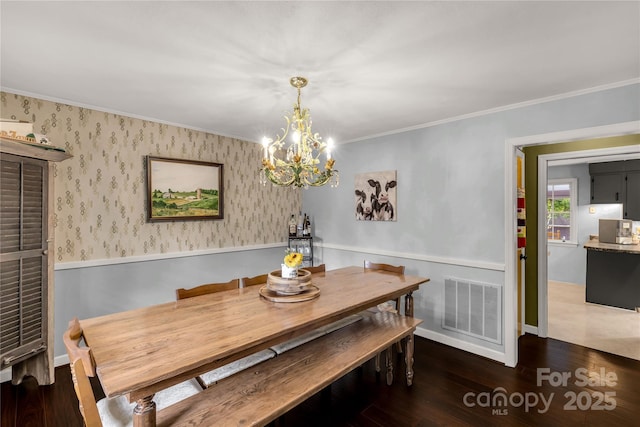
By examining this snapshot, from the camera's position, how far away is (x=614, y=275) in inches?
180

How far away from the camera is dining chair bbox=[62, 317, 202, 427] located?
123 cm

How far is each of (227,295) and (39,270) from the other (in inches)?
61.6

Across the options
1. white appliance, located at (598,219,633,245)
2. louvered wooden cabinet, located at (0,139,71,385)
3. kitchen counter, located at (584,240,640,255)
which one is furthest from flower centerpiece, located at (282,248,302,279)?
white appliance, located at (598,219,633,245)

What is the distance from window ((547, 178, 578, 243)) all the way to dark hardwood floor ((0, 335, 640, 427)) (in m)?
3.77

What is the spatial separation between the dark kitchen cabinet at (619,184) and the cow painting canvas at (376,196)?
4476 mm

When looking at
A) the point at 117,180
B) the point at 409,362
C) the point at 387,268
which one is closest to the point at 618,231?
the point at 387,268

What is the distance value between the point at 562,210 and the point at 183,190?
7.05m

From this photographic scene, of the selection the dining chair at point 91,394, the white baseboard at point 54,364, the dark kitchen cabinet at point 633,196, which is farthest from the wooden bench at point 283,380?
the dark kitchen cabinet at point 633,196

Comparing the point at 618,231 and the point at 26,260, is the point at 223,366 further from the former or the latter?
the point at 618,231

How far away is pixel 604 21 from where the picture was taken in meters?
1.61

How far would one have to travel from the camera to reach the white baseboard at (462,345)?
9.84 ft

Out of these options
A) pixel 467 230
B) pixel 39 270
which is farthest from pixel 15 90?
pixel 467 230

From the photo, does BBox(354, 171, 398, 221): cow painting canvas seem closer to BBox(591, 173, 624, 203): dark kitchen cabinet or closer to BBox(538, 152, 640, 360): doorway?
BBox(538, 152, 640, 360): doorway

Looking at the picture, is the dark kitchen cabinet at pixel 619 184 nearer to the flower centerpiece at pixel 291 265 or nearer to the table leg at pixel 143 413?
the flower centerpiece at pixel 291 265
